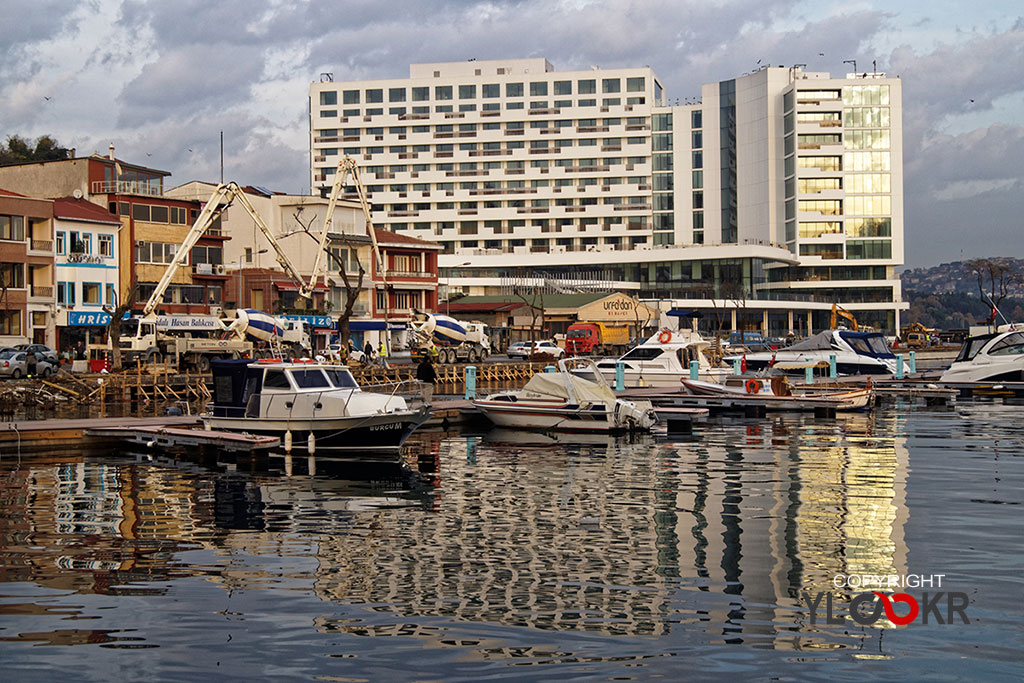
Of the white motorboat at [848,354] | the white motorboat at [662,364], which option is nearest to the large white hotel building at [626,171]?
the white motorboat at [848,354]

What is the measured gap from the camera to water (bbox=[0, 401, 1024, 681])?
1134 centimetres

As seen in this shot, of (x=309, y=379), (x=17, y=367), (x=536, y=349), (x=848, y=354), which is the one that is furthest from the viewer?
(x=536, y=349)

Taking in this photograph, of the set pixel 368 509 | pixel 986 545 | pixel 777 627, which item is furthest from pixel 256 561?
pixel 986 545

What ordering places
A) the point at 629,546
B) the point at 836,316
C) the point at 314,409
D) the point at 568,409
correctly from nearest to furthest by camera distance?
the point at 629,546 → the point at 314,409 → the point at 568,409 → the point at 836,316

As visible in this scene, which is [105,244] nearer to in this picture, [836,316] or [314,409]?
[314,409]

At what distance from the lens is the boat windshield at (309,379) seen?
2878 cm

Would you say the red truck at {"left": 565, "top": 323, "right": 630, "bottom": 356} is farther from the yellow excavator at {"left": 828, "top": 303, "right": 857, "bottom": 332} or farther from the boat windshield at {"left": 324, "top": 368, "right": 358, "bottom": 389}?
the boat windshield at {"left": 324, "top": 368, "right": 358, "bottom": 389}

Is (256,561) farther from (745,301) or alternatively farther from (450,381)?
(745,301)

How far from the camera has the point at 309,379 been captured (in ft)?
94.8

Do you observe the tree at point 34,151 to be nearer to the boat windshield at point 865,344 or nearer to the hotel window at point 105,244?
the hotel window at point 105,244

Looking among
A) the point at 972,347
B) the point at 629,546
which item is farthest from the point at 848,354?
the point at 629,546

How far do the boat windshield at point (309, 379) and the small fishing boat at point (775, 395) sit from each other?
764 inches

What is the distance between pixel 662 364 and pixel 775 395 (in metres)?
6.90

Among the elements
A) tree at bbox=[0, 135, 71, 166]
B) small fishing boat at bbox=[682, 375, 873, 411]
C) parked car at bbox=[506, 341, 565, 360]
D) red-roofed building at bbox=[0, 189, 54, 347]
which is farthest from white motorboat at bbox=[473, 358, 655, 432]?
tree at bbox=[0, 135, 71, 166]
